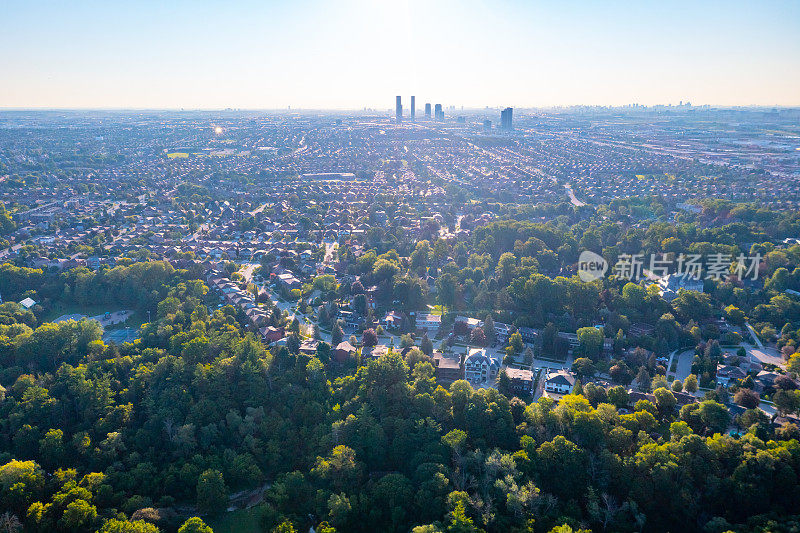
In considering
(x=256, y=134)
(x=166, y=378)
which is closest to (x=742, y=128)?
(x=256, y=134)

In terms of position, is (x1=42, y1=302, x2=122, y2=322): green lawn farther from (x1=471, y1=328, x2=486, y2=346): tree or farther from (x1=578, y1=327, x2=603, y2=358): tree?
(x1=578, y1=327, x2=603, y2=358): tree

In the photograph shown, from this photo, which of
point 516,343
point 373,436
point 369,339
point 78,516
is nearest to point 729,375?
point 516,343

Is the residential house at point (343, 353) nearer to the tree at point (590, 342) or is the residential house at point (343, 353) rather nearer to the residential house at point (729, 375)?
the tree at point (590, 342)

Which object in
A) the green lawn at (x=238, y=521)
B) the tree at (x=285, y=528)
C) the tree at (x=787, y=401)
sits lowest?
the green lawn at (x=238, y=521)

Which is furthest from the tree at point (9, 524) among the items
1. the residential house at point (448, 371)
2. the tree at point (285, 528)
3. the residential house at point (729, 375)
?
the residential house at point (729, 375)

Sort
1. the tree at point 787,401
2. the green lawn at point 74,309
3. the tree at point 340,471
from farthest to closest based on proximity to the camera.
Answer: the green lawn at point 74,309, the tree at point 787,401, the tree at point 340,471

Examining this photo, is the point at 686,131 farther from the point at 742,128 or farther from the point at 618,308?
the point at 618,308

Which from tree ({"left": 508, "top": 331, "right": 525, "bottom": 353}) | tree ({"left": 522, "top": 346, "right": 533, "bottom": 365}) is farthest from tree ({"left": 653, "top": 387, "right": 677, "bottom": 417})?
tree ({"left": 508, "top": 331, "right": 525, "bottom": 353})
